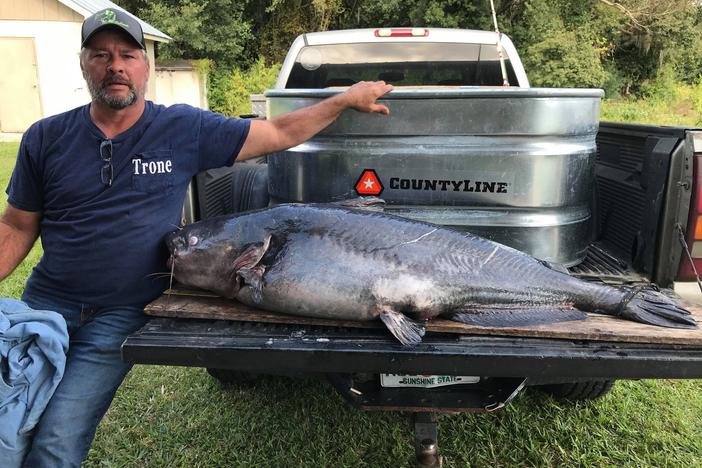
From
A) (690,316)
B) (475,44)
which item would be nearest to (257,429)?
(690,316)

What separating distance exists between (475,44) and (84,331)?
361 cm

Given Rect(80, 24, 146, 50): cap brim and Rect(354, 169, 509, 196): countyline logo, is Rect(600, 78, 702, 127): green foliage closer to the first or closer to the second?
Rect(354, 169, 509, 196): countyline logo

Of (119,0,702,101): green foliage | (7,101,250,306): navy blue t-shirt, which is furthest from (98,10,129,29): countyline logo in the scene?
(119,0,702,101): green foliage

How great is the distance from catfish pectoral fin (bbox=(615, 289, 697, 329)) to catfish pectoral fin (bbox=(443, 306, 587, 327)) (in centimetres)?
16

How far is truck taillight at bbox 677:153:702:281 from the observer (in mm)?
2404

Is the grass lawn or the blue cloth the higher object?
the blue cloth

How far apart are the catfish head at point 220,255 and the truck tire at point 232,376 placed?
1.08 m

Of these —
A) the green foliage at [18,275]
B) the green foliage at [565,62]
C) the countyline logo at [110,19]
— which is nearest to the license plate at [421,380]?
the countyline logo at [110,19]

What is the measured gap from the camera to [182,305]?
234 centimetres

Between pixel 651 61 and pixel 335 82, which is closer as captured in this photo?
pixel 335 82

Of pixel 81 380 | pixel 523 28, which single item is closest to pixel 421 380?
pixel 81 380

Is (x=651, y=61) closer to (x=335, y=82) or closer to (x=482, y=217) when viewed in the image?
(x=335, y=82)

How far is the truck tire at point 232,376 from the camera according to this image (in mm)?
3385

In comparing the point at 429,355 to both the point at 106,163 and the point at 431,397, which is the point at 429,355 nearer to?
the point at 431,397
